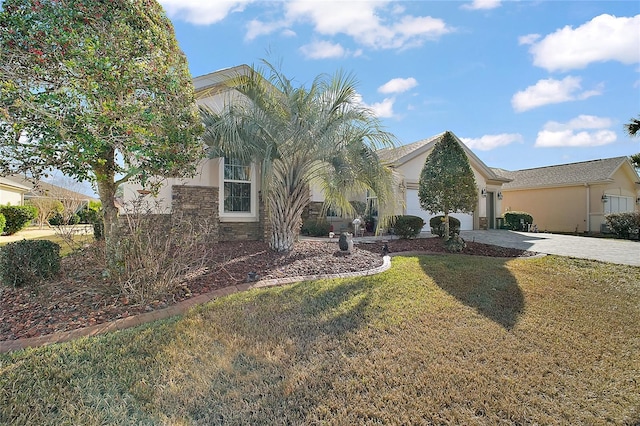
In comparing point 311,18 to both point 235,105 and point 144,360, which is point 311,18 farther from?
point 144,360

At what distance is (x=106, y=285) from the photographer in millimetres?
5121

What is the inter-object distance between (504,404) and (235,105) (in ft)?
23.8

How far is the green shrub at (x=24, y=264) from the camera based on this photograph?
5.50 m

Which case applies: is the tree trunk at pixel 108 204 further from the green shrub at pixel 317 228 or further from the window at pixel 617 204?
the window at pixel 617 204

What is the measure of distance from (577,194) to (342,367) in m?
25.7

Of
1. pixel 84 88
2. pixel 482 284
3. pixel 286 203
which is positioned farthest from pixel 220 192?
pixel 482 284

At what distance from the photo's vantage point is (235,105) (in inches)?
290

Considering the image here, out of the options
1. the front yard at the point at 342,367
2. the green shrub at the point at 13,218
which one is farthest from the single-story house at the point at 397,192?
the green shrub at the point at 13,218

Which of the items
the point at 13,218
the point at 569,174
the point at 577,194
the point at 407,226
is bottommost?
the point at 407,226

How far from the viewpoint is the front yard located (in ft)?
8.98

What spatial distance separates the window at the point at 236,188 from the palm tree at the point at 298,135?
2.65 meters

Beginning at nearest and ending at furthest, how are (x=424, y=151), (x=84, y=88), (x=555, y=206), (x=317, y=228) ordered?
(x=84, y=88), (x=317, y=228), (x=424, y=151), (x=555, y=206)

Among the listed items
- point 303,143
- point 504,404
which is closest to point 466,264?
point 303,143

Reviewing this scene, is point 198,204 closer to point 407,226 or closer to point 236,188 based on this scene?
point 236,188
